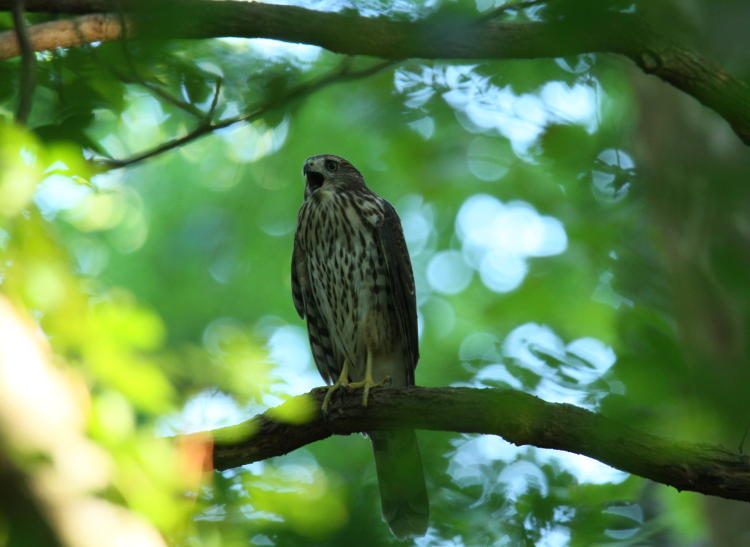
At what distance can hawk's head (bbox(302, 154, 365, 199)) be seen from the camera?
5.85 m

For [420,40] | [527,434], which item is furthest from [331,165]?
[527,434]

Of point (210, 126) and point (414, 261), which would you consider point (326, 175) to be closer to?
point (210, 126)

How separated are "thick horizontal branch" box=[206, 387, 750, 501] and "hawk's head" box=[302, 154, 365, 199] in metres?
2.19

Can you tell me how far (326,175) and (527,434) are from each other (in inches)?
110

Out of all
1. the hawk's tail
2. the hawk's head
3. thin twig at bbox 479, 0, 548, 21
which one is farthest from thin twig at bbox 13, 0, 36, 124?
the hawk's head

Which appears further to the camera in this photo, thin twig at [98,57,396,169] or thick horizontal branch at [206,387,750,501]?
thin twig at [98,57,396,169]

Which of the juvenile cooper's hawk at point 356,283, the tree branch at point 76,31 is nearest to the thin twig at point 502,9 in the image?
the tree branch at point 76,31

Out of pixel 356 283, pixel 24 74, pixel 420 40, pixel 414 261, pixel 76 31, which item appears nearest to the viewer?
pixel 24 74

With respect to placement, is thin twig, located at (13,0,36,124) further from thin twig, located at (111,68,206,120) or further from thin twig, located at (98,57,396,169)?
thin twig, located at (98,57,396,169)

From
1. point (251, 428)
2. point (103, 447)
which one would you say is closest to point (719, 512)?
point (251, 428)

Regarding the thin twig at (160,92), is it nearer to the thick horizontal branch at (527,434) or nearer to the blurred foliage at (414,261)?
the blurred foliage at (414,261)

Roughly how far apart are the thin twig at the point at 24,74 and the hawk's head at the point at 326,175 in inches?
120

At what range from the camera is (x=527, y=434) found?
3.60m

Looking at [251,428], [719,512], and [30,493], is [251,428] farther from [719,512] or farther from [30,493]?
[719,512]
